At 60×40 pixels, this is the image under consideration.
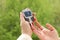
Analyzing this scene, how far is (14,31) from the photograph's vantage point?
3.29 meters

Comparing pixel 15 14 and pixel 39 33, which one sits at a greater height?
pixel 39 33

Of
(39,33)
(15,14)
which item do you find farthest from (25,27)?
(15,14)

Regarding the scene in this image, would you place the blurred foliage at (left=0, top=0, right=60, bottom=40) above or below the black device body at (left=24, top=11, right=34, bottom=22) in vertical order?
below

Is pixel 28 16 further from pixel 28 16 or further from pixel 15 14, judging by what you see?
pixel 15 14

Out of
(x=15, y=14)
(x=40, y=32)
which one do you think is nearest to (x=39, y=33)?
(x=40, y=32)

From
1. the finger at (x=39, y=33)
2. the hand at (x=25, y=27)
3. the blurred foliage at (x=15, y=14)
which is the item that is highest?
the hand at (x=25, y=27)

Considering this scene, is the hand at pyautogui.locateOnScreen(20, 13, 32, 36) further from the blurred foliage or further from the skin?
the blurred foliage

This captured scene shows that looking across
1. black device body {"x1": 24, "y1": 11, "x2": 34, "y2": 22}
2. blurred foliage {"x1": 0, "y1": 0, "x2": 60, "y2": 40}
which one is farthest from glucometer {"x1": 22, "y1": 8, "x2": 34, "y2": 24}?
blurred foliage {"x1": 0, "y1": 0, "x2": 60, "y2": 40}

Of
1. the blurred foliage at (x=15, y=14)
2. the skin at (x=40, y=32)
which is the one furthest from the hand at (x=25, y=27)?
the blurred foliage at (x=15, y=14)

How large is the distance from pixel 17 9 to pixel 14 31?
378mm

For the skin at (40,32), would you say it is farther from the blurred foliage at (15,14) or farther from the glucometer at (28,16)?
the blurred foliage at (15,14)

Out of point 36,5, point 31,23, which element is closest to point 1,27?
point 36,5

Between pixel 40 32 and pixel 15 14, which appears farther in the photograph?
pixel 15 14

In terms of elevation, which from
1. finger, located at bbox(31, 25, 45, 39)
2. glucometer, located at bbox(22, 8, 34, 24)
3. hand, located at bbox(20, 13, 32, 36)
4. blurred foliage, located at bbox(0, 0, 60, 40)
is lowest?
blurred foliage, located at bbox(0, 0, 60, 40)
